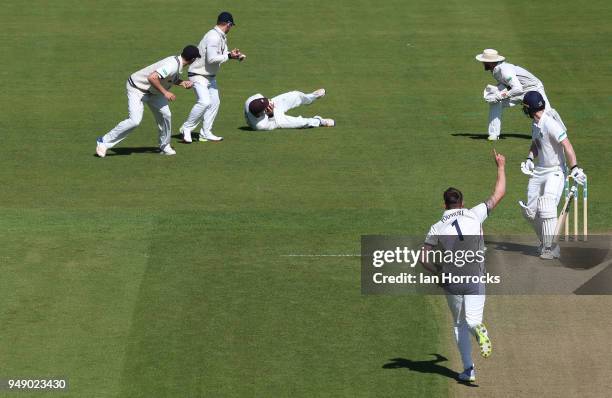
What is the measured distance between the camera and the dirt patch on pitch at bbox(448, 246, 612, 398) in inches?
585

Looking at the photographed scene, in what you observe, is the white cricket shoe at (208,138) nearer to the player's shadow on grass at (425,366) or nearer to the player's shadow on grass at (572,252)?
the player's shadow on grass at (572,252)

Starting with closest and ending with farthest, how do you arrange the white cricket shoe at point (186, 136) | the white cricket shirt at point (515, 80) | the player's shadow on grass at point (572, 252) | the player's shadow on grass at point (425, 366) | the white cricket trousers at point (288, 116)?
1. the player's shadow on grass at point (425, 366)
2. the player's shadow on grass at point (572, 252)
3. the white cricket shirt at point (515, 80)
4. the white cricket shoe at point (186, 136)
5. the white cricket trousers at point (288, 116)

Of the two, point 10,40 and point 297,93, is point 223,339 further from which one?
point 10,40

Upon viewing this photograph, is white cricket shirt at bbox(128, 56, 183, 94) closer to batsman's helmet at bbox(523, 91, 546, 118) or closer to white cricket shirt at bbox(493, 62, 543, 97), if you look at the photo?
white cricket shirt at bbox(493, 62, 543, 97)

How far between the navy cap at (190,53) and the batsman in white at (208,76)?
1.58 meters

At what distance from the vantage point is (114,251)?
1939cm

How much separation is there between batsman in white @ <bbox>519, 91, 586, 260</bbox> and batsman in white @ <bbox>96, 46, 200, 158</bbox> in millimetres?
7426

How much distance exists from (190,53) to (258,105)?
9.06ft

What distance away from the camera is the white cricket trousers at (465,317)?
14.3 metres

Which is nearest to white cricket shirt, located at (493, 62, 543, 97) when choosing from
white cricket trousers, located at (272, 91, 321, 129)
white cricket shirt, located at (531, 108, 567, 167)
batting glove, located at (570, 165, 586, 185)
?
white cricket trousers, located at (272, 91, 321, 129)

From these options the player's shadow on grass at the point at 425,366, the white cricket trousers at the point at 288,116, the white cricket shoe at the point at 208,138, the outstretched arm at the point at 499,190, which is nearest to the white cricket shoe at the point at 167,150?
the white cricket shoe at the point at 208,138

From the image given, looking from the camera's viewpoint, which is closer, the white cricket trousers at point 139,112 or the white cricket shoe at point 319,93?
the white cricket trousers at point 139,112

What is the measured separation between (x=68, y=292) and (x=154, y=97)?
707cm

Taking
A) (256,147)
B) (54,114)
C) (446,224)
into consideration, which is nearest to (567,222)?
(446,224)
